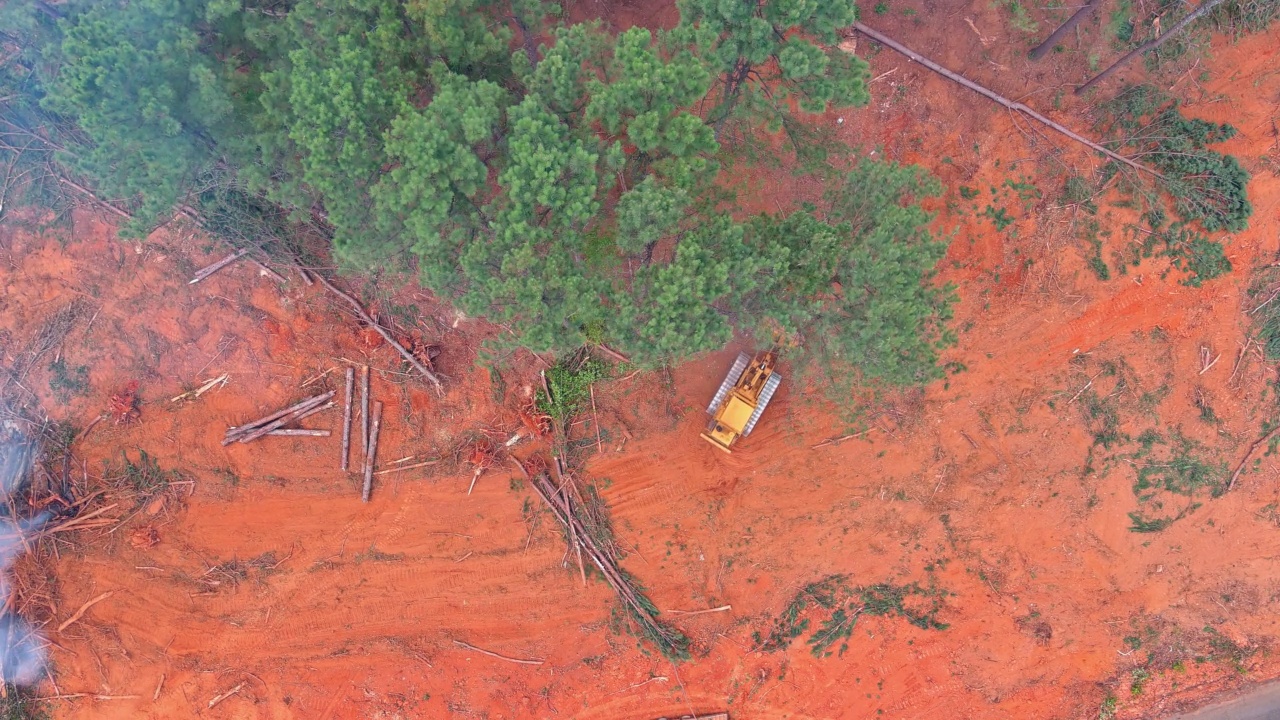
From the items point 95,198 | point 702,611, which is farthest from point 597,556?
point 95,198

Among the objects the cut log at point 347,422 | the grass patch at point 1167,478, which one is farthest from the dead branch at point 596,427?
the grass patch at point 1167,478

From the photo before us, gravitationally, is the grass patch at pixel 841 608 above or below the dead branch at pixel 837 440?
below

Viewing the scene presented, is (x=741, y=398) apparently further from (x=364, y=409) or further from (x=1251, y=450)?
(x=1251, y=450)

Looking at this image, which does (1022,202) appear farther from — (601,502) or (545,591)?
(545,591)

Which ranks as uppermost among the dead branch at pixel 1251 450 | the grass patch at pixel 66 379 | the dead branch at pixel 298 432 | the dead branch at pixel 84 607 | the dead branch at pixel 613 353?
the dead branch at pixel 1251 450

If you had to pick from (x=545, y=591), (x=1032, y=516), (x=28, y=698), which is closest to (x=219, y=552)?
(x=28, y=698)

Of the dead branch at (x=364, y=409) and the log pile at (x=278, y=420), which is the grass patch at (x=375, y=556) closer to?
the dead branch at (x=364, y=409)
